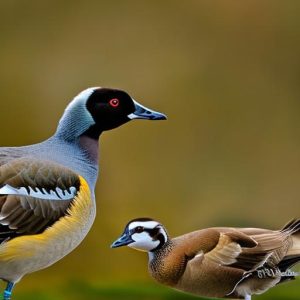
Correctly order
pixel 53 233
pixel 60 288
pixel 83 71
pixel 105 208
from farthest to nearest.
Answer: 1. pixel 83 71
2. pixel 105 208
3. pixel 60 288
4. pixel 53 233

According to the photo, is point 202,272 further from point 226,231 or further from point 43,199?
point 43,199

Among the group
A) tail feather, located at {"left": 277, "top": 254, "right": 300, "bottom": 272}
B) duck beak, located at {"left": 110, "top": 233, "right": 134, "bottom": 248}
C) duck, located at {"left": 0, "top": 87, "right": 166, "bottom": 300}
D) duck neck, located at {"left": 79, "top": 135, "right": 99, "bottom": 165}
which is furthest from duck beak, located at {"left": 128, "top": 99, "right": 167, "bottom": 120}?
tail feather, located at {"left": 277, "top": 254, "right": 300, "bottom": 272}

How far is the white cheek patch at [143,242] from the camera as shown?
2611 mm

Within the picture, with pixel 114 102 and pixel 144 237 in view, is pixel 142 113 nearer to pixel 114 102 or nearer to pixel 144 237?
pixel 114 102

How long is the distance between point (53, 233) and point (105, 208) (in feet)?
5.77

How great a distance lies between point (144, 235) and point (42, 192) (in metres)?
0.27

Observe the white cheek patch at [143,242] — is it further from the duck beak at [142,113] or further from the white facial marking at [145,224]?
the duck beak at [142,113]

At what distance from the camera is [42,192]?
2605mm

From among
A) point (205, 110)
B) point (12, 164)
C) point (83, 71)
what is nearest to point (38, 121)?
point (83, 71)

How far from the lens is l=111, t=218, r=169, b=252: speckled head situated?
2.58 metres

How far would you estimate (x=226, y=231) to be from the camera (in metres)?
2.75

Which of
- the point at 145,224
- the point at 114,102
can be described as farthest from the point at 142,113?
the point at 145,224

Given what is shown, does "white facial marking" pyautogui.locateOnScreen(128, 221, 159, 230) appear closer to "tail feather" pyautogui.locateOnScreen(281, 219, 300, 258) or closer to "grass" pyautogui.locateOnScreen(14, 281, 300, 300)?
"tail feather" pyautogui.locateOnScreen(281, 219, 300, 258)

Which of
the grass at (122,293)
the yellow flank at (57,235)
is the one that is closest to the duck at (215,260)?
the yellow flank at (57,235)
